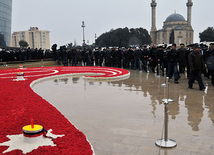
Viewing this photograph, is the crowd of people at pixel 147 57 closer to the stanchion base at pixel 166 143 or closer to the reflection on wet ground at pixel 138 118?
the reflection on wet ground at pixel 138 118

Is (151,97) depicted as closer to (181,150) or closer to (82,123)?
(82,123)

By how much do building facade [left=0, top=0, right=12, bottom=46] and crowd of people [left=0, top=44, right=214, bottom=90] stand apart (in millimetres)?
43038

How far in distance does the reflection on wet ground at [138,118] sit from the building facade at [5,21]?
203ft

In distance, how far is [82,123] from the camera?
5.39 m

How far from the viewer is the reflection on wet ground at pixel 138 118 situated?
13.3 ft

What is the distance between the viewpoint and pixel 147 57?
1634 cm

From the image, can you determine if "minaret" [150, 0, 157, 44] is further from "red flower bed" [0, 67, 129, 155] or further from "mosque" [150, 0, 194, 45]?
"red flower bed" [0, 67, 129, 155]

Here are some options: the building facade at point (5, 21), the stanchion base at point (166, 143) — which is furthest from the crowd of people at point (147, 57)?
the building facade at point (5, 21)

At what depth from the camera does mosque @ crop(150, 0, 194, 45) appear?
92938 mm

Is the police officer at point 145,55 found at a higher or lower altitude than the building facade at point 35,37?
lower

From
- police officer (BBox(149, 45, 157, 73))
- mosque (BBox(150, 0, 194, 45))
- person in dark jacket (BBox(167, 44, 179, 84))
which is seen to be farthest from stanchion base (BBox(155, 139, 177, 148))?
mosque (BBox(150, 0, 194, 45))

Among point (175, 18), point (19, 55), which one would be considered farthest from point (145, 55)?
point (175, 18)

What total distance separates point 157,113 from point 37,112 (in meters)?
3.26

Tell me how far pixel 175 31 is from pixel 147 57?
8318cm
